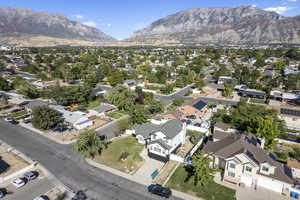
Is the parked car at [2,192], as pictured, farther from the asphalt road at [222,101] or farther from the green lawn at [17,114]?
the asphalt road at [222,101]

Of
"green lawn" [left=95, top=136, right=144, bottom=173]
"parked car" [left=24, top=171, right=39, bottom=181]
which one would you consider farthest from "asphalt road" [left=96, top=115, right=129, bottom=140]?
"parked car" [left=24, top=171, right=39, bottom=181]

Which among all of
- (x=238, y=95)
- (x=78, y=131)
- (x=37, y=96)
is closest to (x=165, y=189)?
(x=78, y=131)

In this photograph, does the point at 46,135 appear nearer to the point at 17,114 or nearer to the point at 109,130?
the point at 109,130

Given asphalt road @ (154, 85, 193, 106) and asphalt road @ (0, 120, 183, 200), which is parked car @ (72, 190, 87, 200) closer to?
asphalt road @ (0, 120, 183, 200)

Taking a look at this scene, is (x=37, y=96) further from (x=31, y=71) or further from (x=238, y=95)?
(x=238, y=95)

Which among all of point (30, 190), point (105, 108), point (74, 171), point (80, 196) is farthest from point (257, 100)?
point (30, 190)

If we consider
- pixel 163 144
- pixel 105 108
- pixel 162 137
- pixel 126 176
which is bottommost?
pixel 126 176
